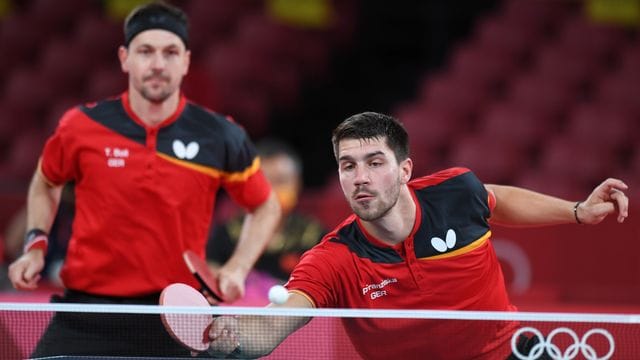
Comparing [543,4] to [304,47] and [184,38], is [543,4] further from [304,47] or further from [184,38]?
[184,38]

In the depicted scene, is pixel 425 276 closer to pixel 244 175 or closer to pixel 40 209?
pixel 244 175

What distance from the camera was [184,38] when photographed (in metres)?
5.30

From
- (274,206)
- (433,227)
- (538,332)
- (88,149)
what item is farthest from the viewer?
(274,206)

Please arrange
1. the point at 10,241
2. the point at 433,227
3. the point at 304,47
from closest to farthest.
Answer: the point at 433,227
the point at 10,241
the point at 304,47

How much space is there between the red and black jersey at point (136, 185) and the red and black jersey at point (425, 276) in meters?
0.92

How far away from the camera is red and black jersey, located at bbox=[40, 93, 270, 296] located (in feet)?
16.5

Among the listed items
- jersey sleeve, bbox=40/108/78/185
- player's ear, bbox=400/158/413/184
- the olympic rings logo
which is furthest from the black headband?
the olympic rings logo

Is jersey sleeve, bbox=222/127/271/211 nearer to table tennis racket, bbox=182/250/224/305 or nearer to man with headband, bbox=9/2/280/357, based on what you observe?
man with headband, bbox=9/2/280/357

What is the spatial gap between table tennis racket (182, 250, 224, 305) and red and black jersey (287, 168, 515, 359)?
2.03 ft

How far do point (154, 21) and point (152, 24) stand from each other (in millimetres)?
15

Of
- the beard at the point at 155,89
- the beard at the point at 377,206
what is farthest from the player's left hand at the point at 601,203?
the beard at the point at 155,89

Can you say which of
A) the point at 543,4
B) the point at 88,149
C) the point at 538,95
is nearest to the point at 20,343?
the point at 88,149

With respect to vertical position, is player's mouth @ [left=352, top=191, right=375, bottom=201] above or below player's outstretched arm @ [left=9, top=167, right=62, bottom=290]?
above

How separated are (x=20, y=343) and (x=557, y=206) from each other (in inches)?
75.5
